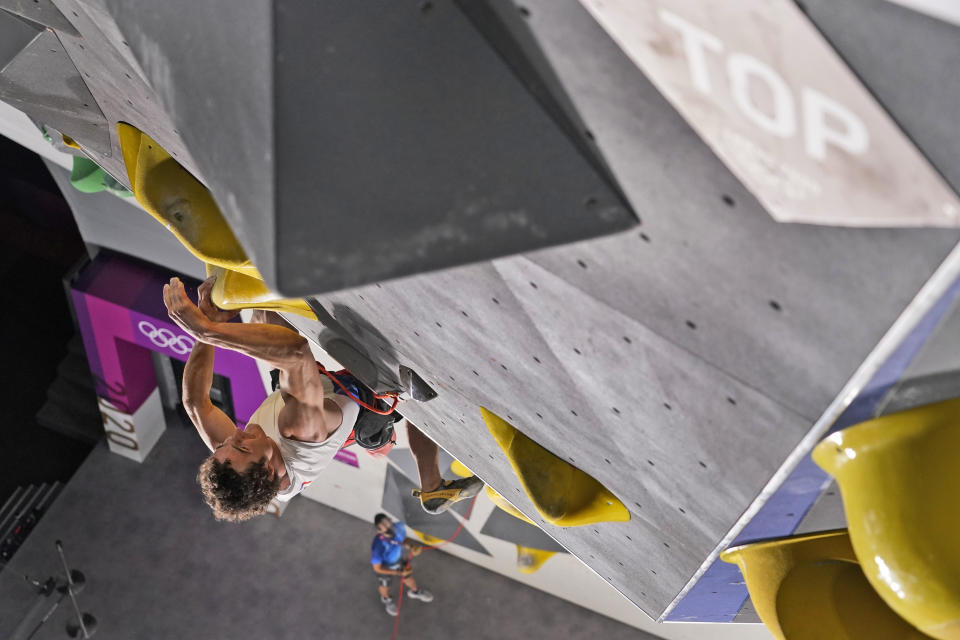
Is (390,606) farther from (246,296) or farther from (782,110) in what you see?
(782,110)

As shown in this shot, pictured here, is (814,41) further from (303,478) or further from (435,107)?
(303,478)

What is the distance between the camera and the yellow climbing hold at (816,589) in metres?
1.94

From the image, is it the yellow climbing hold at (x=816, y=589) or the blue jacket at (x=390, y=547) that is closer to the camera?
the yellow climbing hold at (x=816, y=589)

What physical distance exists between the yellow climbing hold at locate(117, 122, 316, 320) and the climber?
124mm

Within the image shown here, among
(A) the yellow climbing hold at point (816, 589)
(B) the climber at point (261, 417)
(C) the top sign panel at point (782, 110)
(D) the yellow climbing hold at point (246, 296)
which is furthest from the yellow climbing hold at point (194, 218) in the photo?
(C) the top sign panel at point (782, 110)

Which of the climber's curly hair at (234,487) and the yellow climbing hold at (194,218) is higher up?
the yellow climbing hold at (194,218)

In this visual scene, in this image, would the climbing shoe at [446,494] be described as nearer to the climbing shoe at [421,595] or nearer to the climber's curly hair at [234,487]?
the climber's curly hair at [234,487]

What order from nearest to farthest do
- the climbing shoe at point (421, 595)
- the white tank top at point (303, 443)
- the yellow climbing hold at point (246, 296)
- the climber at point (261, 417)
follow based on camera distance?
the yellow climbing hold at point (246, 296), the climber at point (261, 417), the white tank top at point (303, 443), the climbing shoe at point (421, 595)

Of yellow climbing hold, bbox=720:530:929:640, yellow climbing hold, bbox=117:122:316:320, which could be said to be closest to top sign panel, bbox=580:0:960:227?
yellow climbing hold, bbox=720:530:929:640

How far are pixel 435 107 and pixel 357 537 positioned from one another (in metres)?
7.05

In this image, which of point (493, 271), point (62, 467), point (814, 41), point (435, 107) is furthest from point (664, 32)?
point (62, 467)

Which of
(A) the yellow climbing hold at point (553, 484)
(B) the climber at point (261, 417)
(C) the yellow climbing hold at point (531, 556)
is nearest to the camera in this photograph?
(A) the yellow climbing hold at point (553, 484)

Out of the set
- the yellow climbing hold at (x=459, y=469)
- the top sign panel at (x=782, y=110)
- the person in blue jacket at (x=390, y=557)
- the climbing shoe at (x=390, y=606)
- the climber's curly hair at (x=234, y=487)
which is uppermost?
the top sign panel at (x=782, y=110)

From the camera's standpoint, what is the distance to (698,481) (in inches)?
67.0
